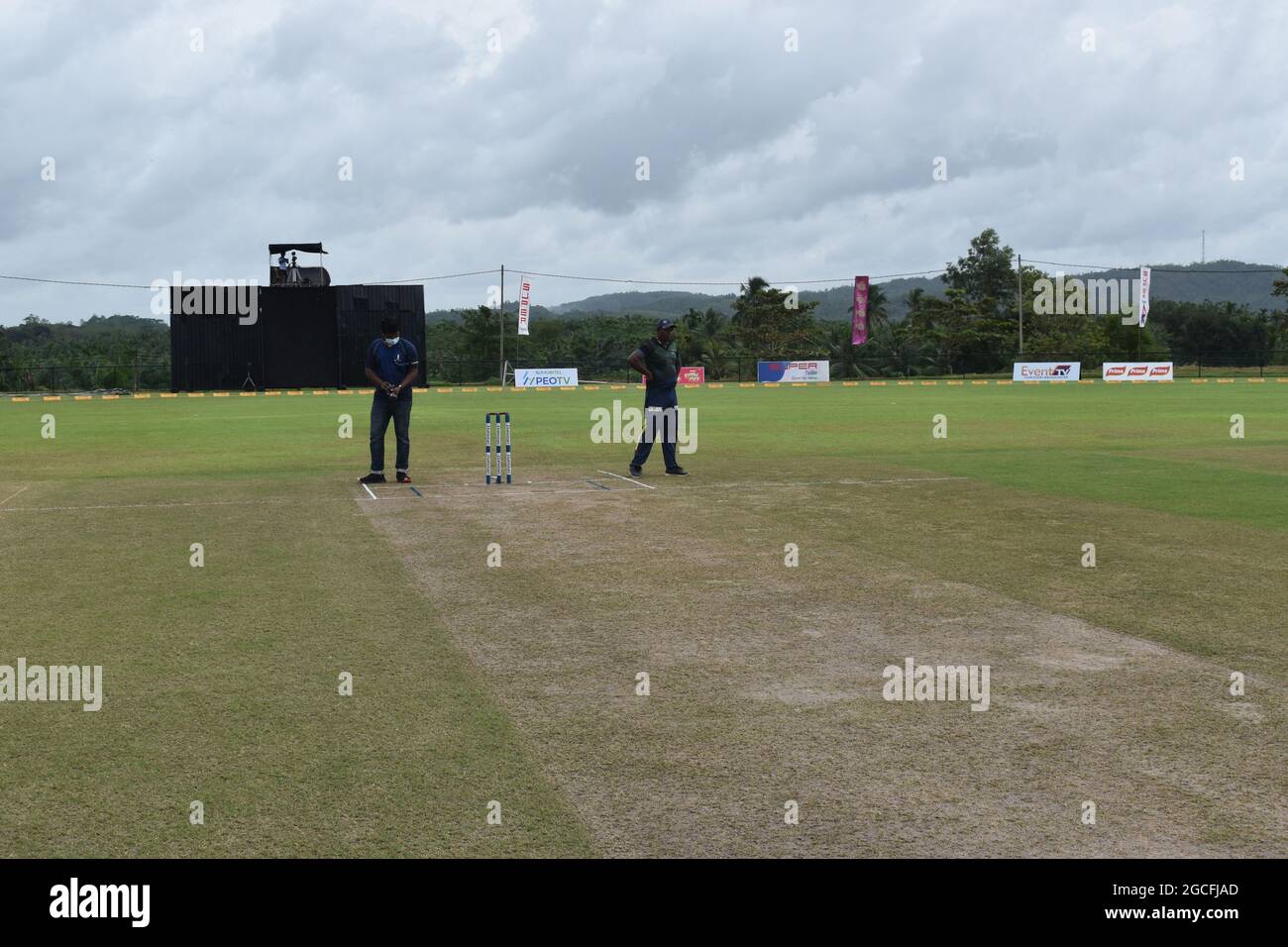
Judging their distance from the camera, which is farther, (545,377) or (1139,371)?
(1139,371)

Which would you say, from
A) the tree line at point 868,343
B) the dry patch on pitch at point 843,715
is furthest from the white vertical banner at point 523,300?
the dry patch on pitch at point 843,715

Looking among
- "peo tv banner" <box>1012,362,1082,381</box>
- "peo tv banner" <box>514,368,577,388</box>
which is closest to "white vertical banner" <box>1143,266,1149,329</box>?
"peo tv banner" <box>1012,362,1082,381</box>

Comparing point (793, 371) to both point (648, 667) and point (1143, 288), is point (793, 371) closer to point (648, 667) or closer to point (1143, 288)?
point (1143, 288)

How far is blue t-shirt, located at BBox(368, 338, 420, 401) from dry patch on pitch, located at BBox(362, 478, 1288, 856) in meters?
6.55

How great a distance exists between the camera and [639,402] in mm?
45125

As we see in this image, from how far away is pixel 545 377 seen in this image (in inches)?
2685

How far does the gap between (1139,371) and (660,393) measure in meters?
59.9

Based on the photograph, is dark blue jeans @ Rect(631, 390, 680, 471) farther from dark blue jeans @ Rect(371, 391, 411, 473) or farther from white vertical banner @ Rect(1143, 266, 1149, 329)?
white vertical banner @ Rect(1143, 266, 1149, 329)

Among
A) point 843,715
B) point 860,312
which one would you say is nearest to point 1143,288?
point 860,312

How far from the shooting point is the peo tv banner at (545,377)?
6781 centimetres

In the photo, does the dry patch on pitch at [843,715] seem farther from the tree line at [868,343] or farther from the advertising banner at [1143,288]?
the advertising banner at [1143,288]

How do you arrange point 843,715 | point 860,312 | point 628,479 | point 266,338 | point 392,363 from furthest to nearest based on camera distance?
point 860,312 → point 266,338 → point 628,479 → point 392,363 → point 843,715
